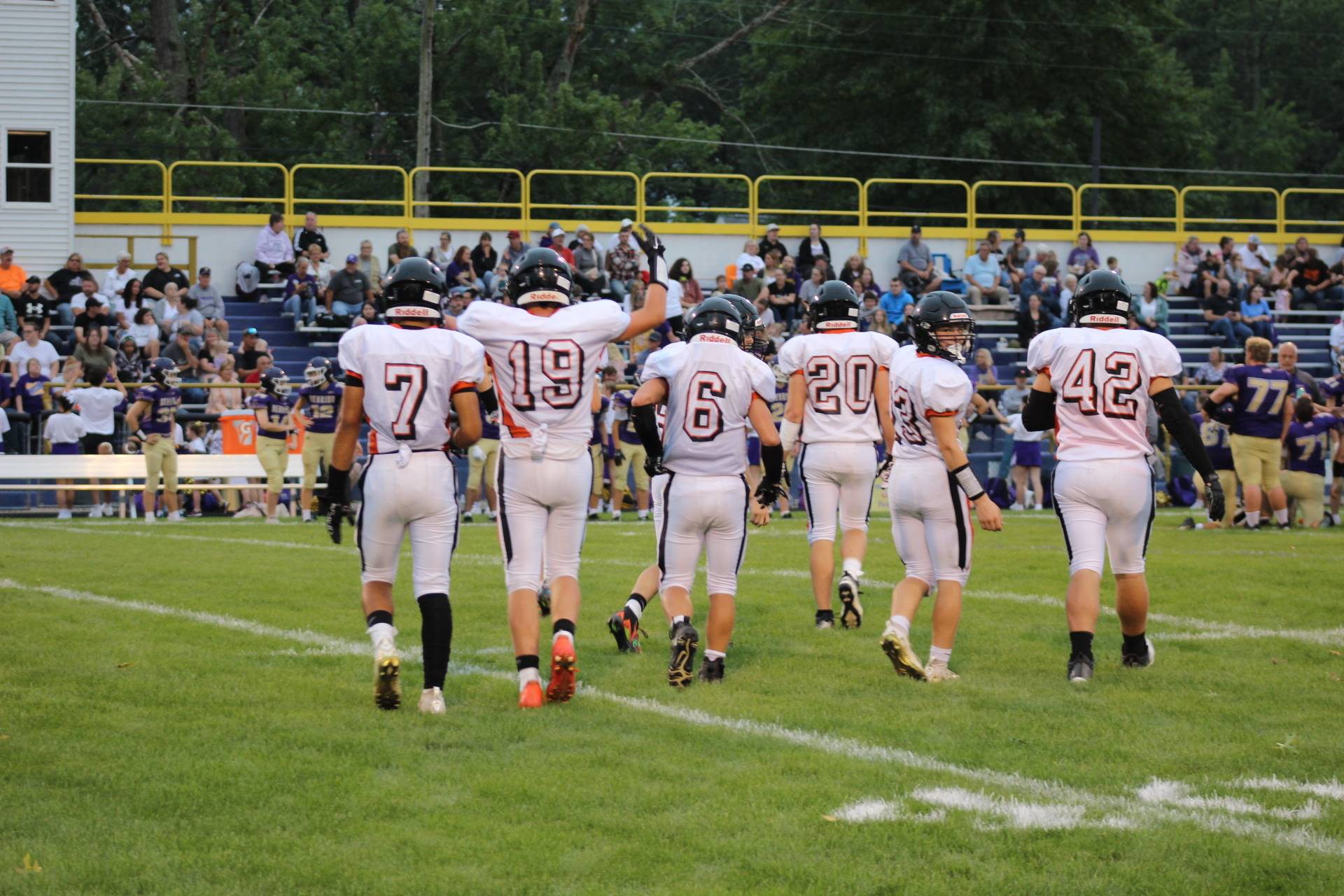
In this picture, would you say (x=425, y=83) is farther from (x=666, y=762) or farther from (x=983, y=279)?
(x=666, y=762)

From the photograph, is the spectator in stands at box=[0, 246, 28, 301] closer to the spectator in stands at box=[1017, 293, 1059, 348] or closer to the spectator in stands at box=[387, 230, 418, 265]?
the spectator in stands at box=[387, 230, 418, 265]

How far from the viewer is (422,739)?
646 cm

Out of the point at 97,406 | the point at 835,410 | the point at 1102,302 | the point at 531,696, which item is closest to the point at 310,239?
the point at 97,406

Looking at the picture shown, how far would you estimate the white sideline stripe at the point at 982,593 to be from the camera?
9.59 meters

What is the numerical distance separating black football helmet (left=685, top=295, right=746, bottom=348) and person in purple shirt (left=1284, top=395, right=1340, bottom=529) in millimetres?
11506

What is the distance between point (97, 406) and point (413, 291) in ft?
46.8

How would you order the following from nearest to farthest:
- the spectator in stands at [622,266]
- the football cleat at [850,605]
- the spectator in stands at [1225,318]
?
1. the football cleat at [850,605]
2. the spectator in stands at [622,266]
3. the spectator in stands at [1225,318]

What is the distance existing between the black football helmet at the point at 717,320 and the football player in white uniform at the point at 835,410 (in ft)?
6.08

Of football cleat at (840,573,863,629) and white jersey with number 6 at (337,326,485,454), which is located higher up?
white jersey with number 6 at (337,326,485,454)

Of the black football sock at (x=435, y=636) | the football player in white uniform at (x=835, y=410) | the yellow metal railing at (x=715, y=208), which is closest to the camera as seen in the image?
the black football sock at (x=435, y=636)

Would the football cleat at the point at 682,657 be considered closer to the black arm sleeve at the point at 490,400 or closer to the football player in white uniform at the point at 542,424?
the football player in white uniform at the point at 542,424

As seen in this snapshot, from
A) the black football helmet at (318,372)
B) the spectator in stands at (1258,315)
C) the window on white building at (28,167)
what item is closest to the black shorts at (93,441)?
the black football helmet at (318,372)

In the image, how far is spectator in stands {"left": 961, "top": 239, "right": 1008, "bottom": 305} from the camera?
2756 cm

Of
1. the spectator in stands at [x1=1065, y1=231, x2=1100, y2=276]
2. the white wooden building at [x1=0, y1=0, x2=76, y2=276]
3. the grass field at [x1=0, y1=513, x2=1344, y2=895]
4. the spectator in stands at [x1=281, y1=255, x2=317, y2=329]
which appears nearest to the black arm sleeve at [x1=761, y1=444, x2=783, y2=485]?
the grass field at [x1=0, y1=513, x2=1344, y2=895]
